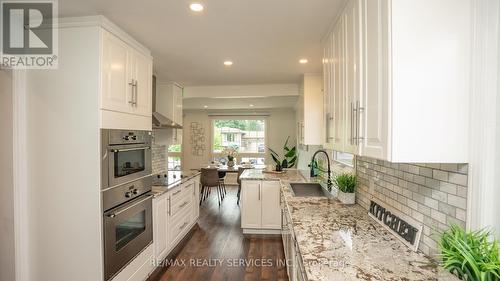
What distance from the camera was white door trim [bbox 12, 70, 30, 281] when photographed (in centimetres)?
184

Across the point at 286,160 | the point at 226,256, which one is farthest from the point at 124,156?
the point at 286,160

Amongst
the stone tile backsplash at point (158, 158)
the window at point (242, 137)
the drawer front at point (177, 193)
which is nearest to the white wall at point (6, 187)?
the drawer front at point (177, 193)

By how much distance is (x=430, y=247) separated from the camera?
3.94 ft

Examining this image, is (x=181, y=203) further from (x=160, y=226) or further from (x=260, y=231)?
(x=260, y=231)

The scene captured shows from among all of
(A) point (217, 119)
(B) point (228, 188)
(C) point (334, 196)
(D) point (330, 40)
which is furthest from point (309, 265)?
(A) point (217, 119)

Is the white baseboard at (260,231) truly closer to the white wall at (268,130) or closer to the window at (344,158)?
the window at (344,158)

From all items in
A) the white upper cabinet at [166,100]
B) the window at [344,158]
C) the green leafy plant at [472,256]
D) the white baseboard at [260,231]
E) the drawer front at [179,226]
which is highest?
the white upper cabinet at [166,100]

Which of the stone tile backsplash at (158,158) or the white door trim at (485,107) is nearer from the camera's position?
the white door trim at (485,107)

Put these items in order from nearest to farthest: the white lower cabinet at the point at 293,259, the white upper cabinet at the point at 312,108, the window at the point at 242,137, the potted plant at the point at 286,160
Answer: the white lower cabinet at the point at 293,259, the white upper cabinet at the point at 312,108, the potted plant at the point at 286,160, the window at the point at 242,137

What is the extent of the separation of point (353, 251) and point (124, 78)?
2.15 m

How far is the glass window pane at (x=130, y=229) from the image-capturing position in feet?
6.84

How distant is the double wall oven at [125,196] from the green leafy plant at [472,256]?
209 centimetres

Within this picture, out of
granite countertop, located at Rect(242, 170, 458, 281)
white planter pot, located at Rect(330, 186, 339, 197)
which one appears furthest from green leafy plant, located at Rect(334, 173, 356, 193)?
granite countertop, located at Rect(242, 170, 458, 281)

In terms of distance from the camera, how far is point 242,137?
7.86 metres
